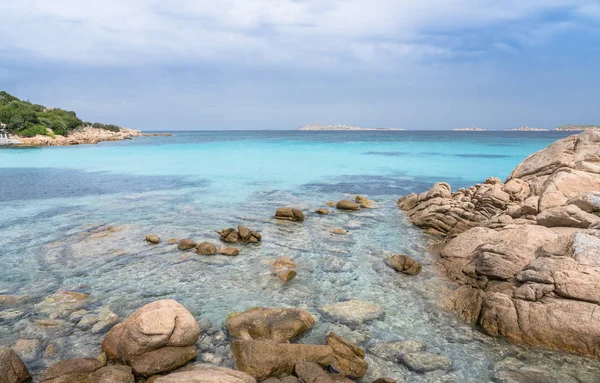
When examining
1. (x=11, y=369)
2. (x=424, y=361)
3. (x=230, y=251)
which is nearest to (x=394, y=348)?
(x=424, y=361)

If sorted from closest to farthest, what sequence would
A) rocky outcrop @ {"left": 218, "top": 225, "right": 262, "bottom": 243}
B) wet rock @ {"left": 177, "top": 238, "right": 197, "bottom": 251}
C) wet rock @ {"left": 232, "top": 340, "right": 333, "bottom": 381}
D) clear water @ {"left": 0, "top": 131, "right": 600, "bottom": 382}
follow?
wet rock @ {"left": 232, "top": 340, "right": 333, "bottom": 381}, clear water @ {"left": 0, "top": 131, "right": 600, "bottom": 382}, wet rock @ {"left": 177, "top": 238, "right": 197, "bottom": 251}, rocky outcrop @ {"left": 218, "top": 225, "right": 262, "bottom": 243}

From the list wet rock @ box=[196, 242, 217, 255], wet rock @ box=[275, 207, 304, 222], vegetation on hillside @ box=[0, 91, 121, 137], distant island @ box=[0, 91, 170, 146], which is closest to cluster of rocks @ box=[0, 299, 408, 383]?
wet rock @ box=[196, 242, 217, 255]

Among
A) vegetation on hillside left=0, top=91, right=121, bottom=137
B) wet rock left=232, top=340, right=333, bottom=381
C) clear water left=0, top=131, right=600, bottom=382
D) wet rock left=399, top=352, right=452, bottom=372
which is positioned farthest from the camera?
vegetation on hillside left=0, top=91, right=121, bottom=137

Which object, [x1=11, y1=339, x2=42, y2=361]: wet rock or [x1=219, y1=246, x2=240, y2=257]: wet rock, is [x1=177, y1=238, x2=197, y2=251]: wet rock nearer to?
[x1=219, y1=246, x2=240, y2=257]: wet rock

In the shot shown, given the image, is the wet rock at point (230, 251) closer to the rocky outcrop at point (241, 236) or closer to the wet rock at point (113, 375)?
the rocky outcrop at point (241, 236)

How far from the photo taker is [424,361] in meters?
7.77

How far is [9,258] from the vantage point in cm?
1348

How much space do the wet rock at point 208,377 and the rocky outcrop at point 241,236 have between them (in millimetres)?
9039

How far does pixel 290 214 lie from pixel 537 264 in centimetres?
1183

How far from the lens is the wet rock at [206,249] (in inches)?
555

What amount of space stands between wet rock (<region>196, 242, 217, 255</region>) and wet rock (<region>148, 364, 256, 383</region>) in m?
7.73

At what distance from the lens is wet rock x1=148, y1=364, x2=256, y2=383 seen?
5.96 meters

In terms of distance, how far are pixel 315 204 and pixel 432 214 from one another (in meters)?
7.66

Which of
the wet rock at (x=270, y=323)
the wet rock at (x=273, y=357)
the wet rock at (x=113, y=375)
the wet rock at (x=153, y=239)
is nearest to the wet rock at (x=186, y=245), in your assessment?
the wet rock at (x=153, y=239)
